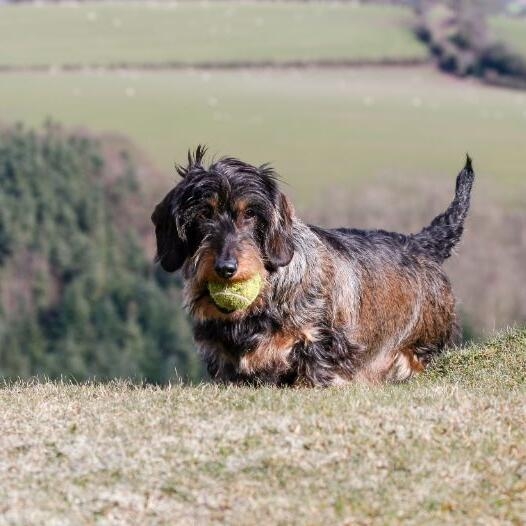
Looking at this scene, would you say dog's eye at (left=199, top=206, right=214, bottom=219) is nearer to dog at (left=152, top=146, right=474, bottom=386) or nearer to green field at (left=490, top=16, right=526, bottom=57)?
dog at (left=152, top=146, right=474, bottom=386)

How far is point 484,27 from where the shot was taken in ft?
465

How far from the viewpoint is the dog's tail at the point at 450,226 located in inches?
524

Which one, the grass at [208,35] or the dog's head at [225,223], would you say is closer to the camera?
the dog's head at [225,223]

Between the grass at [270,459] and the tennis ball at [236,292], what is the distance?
70 centimetres

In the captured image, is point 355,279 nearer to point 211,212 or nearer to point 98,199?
point 211,212

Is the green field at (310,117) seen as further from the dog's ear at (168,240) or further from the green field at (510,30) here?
the dog's ear at (168,240)

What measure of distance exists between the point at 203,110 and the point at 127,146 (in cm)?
804

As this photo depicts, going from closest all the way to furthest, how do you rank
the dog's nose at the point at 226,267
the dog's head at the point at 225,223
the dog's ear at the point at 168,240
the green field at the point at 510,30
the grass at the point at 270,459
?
the grass at the point at 270,459, the dog's nose at the point at 226,267, the dog's head at the point at 225,223, the dog's ear at the point at 168,240, the green field at the point at 510,30

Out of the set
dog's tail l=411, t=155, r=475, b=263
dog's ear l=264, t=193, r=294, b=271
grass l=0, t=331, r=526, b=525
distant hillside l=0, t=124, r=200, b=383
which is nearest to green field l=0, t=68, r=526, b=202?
distant hillside l=0, t=124, r=200, b=383

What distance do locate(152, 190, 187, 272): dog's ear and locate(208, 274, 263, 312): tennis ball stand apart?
0.56 metres

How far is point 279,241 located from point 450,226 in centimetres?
382

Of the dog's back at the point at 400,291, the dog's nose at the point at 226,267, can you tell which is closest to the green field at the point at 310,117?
the dog's back at the point at 400,291

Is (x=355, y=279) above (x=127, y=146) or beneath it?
above

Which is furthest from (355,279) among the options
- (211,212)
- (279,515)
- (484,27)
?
(484,27)
